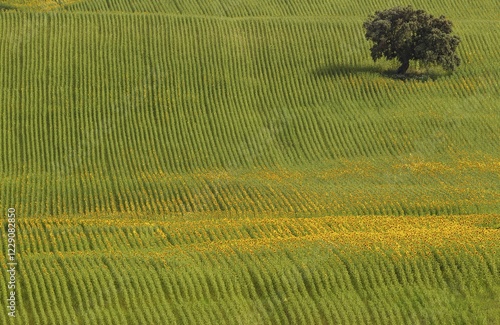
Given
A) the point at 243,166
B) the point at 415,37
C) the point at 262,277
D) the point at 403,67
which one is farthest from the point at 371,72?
the point at 262,277

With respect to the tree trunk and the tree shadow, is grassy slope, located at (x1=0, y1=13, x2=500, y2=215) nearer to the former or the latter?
the tree shadow

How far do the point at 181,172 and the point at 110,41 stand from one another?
20.3 m

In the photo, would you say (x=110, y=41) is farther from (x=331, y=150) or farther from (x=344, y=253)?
(x=344, y=253)

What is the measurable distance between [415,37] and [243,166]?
21433 millimetres

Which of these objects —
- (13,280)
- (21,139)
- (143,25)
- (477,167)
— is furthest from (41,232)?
(143,25)

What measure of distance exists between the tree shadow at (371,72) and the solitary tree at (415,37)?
1756 mm

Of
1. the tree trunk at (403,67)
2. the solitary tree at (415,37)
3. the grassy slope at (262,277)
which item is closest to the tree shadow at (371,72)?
the tree trunk at (403,67)

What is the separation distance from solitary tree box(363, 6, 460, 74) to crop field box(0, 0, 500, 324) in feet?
7.68

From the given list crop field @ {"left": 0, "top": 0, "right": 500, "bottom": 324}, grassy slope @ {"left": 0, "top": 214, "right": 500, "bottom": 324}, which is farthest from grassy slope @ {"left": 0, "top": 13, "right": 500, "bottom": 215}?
grassy slope @ {"left": 0, "top": 214, "right": 500, "bottom": 324}

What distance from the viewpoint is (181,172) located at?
207ft

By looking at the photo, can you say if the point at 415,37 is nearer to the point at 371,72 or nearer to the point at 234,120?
the point at 371,72

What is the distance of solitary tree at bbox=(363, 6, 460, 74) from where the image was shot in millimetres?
74938

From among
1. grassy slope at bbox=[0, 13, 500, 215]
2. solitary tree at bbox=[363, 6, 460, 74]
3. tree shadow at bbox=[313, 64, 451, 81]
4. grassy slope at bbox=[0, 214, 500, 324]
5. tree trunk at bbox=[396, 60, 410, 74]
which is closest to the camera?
grassy slope at bbox=[0, 214, 500, 324]

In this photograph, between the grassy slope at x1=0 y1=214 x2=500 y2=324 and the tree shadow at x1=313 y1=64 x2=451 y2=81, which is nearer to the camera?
the grassy slope at x1=0 y1=214 x2=500 y2=324
